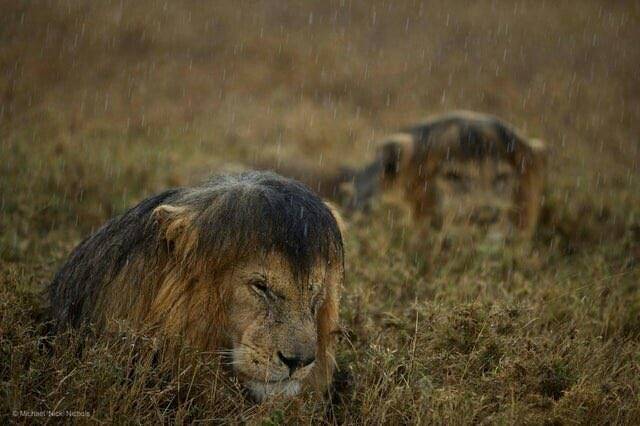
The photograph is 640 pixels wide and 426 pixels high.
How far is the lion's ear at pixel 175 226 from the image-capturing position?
3666mm

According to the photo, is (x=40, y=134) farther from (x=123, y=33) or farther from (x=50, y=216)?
(x=123, y=33)

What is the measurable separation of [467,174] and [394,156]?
1.05 meters

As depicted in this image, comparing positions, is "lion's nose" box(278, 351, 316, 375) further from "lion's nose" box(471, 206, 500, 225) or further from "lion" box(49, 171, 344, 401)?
"lion's nose" box(471, 206, 500, 225)

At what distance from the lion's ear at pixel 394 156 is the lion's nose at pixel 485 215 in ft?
4.31

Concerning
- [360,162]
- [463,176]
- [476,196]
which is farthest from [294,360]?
[360,162]

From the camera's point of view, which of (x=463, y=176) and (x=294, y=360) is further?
(x=463, y=176)

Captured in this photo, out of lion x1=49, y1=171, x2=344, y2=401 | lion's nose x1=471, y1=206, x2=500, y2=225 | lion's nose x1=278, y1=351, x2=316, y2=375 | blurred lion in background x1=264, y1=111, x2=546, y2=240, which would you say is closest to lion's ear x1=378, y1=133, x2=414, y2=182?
blurred lion in background x1=264, y1=111, x2=546, y2=240

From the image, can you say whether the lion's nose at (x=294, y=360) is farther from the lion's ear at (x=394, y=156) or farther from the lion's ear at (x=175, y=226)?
the lion's ear at (x=394, y=156)

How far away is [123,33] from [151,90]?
9.41ft

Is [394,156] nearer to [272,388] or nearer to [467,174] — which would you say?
[467,174]

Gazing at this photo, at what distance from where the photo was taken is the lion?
11.4ft

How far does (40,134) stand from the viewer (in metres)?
10.4

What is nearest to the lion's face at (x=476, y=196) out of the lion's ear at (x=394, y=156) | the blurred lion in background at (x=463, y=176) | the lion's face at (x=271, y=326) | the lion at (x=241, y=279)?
the blurred lion in background at (x=463, y=176)

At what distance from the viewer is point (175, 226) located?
12.0 ft
